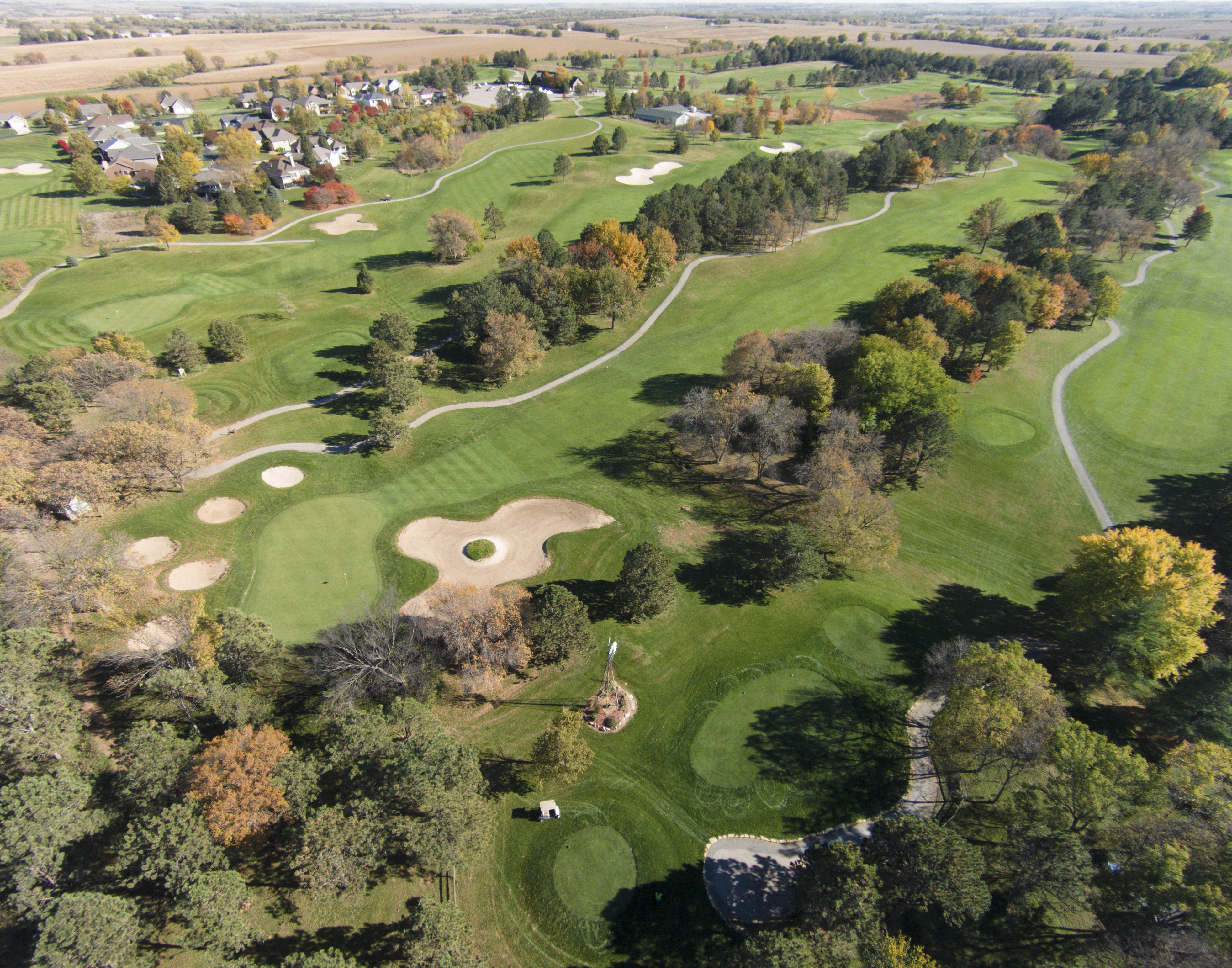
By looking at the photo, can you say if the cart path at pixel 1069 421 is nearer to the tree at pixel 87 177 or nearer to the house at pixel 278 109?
the tree at pixel 87 177

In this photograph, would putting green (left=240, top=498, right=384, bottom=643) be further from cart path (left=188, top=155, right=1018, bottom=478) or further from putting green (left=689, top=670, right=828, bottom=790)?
putting green (left=689, top=670, right=828, bottom=790)

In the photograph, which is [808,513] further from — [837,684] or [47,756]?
[47,756]

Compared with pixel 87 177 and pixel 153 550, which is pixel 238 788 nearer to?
pixel 153 550

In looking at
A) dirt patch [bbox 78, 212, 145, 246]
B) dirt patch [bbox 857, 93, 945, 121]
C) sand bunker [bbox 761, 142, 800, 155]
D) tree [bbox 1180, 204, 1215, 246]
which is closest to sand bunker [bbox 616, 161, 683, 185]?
sand bunker [bbox 761, 142, 800, 155]

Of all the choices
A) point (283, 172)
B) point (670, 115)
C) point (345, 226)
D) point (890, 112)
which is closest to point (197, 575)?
point (345, 226)

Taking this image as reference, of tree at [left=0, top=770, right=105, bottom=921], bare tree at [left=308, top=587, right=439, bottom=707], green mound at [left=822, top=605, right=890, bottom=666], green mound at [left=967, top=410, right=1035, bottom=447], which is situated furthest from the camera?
green mound at [left=967, top=410, right=1035, bottom=447]

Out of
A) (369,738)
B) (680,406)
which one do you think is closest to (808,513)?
(680,406)
